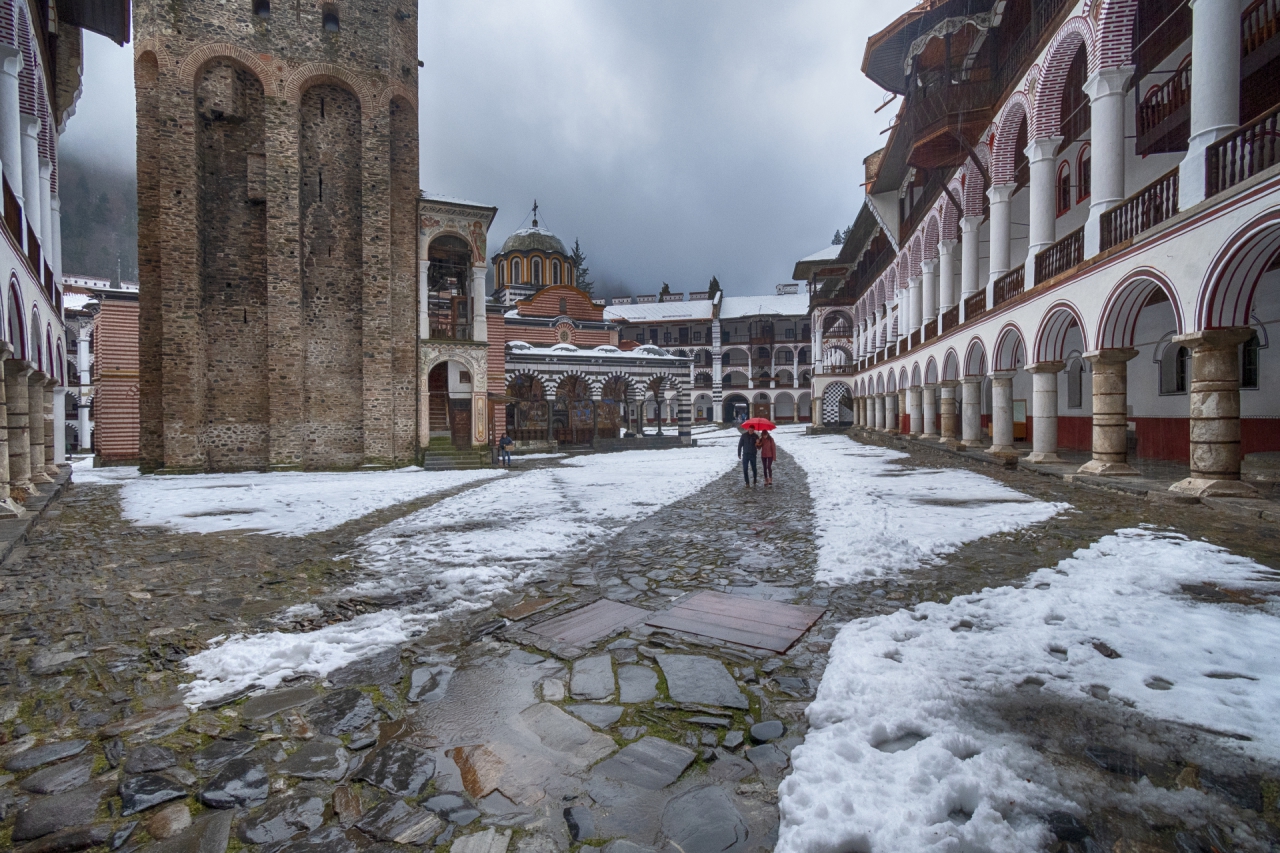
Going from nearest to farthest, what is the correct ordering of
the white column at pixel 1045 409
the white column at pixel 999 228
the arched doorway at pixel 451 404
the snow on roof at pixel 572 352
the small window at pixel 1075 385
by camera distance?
1. the white column at pixel 1045 409
2. the white column at pixel 999 228
3. the small window at pixel 1075 385
4. the arched doorway at pixel 451 404
5. the snow on roof at pixel 572 352

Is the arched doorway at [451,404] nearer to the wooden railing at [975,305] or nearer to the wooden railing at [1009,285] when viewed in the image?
the wooden railing at [975,305]

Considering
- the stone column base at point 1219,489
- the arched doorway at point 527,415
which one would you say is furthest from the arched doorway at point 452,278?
the stone column base at point 1219,489

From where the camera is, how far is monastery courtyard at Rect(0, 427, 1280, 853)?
218 cm

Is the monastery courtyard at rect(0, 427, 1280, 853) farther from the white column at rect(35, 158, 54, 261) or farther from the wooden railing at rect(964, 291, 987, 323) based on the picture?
the white column at rect(35, 158, 54, 261)

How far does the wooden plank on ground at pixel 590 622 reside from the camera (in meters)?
3.96

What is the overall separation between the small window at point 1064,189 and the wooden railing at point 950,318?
3.48 meters

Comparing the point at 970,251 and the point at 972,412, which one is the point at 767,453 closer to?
the point at 972,412

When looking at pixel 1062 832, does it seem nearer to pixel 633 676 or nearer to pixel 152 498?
pixel 633 676

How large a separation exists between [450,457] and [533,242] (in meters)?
26.1

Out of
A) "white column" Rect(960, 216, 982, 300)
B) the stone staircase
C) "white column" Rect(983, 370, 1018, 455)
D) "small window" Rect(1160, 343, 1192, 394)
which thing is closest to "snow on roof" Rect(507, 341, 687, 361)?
the stone staircase

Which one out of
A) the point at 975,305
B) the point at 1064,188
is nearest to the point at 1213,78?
the point at 1064,188

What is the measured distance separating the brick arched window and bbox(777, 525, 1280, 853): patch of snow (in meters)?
14.2

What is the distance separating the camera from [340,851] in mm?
2072

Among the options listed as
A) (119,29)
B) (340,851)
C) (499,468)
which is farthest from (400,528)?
(119,29)
